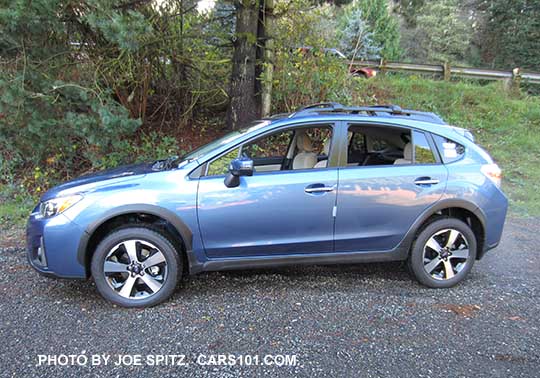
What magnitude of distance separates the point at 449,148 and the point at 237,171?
2.03 metres

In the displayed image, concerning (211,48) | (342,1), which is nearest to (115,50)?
(211,48)

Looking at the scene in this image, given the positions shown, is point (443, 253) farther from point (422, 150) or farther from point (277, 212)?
point (277, 212)

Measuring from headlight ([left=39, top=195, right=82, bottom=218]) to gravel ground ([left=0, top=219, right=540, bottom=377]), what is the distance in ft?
2.59

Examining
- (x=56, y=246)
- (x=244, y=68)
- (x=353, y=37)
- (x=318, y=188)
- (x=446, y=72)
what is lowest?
(x=56, y=246)

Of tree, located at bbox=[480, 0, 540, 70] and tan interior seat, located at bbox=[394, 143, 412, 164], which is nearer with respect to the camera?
tan interior seat, located at bbox=[394, 143, 412, 164]

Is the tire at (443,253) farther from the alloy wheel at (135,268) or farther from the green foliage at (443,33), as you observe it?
the green foliage at (443,33)

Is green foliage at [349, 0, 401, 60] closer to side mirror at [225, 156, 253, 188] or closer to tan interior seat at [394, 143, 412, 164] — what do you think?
tan interior seat at [394, 143, 412, 164]

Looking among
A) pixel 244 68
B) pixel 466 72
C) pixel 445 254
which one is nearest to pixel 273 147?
pixel 244 68

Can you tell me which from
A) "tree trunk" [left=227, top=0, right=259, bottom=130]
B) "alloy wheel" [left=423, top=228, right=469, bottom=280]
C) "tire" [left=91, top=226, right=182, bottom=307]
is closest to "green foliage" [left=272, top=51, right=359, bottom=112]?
"tree trunk" [left=227, top=0, right=259, bottom=130]

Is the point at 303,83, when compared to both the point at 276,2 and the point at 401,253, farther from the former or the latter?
the point at 401,253

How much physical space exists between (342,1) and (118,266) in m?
7.25

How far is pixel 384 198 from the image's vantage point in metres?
3.42

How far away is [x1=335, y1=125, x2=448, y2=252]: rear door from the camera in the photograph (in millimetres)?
3400

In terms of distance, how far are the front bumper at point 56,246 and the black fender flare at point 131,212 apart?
4cm
